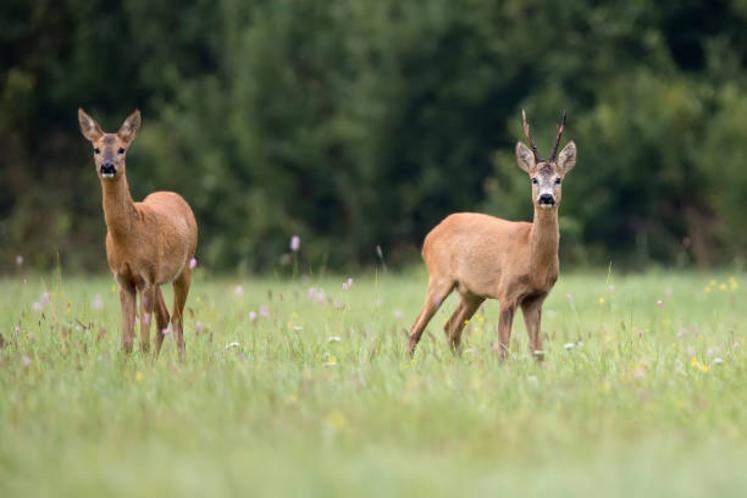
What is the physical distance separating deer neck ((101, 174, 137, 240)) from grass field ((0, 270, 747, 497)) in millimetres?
490

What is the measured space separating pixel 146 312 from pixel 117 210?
73 centimetres

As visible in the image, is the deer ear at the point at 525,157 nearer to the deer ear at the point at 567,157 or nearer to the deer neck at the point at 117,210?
the deer ear at the point at 567,157

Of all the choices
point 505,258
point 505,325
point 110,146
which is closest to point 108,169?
point 110,146

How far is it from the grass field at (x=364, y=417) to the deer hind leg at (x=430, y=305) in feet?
0.37

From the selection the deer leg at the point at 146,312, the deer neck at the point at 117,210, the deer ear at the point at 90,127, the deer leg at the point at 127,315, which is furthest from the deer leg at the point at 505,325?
the deer ear at the point at 90,127

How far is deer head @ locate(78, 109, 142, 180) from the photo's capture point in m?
9.39

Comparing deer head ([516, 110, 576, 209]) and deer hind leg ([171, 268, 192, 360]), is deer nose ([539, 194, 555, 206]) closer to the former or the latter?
deer head ([516, 110, 576, 209])

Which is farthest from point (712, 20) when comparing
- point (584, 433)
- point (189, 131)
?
point (584, 433)

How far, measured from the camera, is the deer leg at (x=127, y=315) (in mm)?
8935

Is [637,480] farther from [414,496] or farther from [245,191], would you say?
[245,191]

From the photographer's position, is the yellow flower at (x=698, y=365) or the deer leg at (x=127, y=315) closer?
the yellow flower at (x=698, y=365)

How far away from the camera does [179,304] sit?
397 inches

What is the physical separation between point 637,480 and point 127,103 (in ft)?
89.2

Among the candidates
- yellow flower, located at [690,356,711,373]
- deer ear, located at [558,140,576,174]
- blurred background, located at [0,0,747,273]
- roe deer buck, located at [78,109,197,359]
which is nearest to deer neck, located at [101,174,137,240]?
roe deer buck, located at [78,109,197,359]
